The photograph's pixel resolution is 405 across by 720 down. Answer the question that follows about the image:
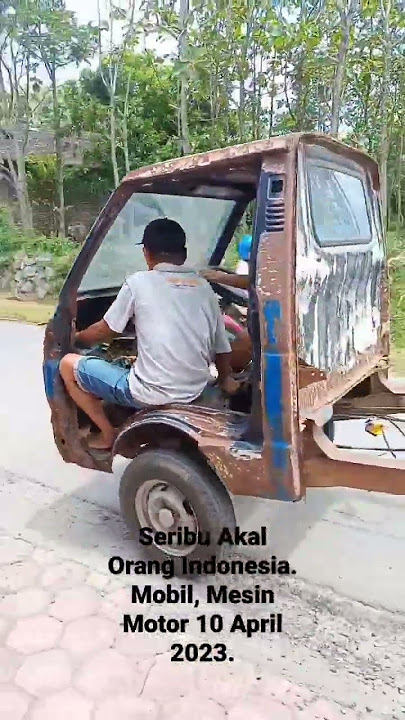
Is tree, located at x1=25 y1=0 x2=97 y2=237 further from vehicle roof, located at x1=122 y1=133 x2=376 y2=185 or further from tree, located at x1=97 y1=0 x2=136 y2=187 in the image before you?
vehicle roof, located at x1=122 y1=133 x2=376 y2=185

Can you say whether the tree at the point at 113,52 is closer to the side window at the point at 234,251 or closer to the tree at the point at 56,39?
the tree at the point at 56,39

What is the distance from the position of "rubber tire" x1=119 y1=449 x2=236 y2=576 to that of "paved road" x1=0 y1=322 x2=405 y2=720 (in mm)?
248

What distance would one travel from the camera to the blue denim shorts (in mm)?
3012

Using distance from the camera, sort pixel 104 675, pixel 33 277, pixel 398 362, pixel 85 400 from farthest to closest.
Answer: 1. pixel 33 277
2. pixel 398 362
3. pixel 85 400
4. pixel 104 675

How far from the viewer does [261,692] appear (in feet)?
7.20

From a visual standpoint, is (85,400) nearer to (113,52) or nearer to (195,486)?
(195,486)

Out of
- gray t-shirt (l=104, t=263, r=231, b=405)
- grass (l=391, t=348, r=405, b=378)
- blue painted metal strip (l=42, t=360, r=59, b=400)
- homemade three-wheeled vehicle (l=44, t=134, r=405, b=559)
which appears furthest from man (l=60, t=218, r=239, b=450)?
grass (l=391, t=348, r=405, b=378)

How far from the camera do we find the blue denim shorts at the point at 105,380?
301 cm

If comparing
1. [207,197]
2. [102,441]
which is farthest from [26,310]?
[102,441]

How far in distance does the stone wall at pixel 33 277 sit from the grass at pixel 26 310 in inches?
12.7

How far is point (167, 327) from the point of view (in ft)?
9.38

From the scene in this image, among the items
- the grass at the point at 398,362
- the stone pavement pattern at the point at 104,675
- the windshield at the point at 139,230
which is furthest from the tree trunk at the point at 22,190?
the stone pavement pattern at the point at 104,675

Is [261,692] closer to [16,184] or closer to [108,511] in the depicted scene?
[108,511]

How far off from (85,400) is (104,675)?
1.35 meters
